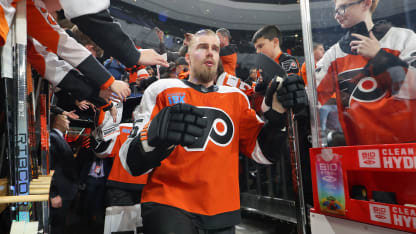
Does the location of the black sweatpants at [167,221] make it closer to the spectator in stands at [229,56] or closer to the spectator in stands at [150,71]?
the spectator in stands at [150,71]

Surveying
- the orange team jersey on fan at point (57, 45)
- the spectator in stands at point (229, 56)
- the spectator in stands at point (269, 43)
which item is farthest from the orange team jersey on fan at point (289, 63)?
the orange team jersey on fan at point (57, 45)

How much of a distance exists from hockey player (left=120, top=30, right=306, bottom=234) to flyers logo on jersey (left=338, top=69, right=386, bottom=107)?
0.19 metres

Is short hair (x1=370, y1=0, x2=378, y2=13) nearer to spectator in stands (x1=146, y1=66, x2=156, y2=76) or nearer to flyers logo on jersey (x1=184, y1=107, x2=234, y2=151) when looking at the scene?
flyers logo on jersey (x1=184, y1=107, x2=234, y2=151)

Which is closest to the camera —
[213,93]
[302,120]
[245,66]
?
[302,120]

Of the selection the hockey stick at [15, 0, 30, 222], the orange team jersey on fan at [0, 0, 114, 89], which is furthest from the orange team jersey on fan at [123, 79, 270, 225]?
the hockey stick at [15, 0, 30, 222]

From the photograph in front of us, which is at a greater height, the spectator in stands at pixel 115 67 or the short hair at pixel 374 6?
the spectator in stands at pixel 115 67

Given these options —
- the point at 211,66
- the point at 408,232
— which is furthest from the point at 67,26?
the point at 408,232

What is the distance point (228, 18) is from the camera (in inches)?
73.4

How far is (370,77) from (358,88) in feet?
0.16

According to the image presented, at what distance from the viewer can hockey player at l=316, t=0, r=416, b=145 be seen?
73 cm

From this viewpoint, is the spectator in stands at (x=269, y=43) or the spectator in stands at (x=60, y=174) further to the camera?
the spectator in stands at (x=60, y=174)

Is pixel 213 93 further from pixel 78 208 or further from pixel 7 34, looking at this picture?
pixel 78 208

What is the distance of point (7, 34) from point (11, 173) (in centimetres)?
45

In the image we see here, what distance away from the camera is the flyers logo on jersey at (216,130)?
1.30 meters
